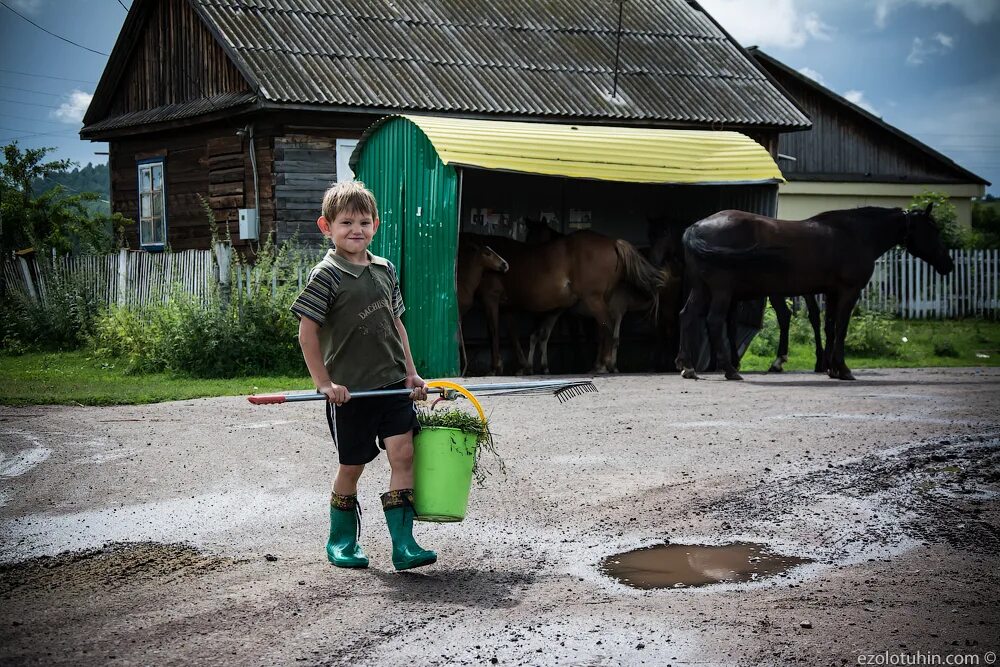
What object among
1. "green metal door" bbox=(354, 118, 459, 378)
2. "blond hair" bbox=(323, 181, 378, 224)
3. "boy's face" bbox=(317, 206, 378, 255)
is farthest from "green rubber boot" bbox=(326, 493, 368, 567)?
"green metal door" bbox=(354, 118, 459, 378)

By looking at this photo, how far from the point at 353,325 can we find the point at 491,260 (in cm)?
1003

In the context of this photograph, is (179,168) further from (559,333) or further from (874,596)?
(874,596)

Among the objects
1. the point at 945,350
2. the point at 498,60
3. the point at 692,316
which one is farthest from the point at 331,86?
the point at 945,350

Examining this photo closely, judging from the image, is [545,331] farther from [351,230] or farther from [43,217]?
[43,217]

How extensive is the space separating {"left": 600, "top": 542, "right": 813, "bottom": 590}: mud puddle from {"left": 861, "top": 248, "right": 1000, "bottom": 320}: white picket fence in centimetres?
2056

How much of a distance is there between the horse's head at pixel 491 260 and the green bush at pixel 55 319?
6867 mm

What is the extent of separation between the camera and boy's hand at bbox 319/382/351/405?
196 inches

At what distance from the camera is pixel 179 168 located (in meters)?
21.2

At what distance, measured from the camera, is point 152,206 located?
22.2 meters

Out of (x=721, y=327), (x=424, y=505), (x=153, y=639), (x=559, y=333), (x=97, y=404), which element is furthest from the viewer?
(x=559, y=333)

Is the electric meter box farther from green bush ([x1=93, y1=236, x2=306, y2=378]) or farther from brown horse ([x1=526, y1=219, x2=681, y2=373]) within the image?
brown horse ([x1=526, y1=219, x2=681, y2=373])

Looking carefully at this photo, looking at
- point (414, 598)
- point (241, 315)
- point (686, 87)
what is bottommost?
point (414, 598)

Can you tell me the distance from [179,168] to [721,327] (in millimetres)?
11385

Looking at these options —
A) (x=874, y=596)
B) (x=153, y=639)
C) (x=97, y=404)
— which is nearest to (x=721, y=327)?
(x=97, y=404)
